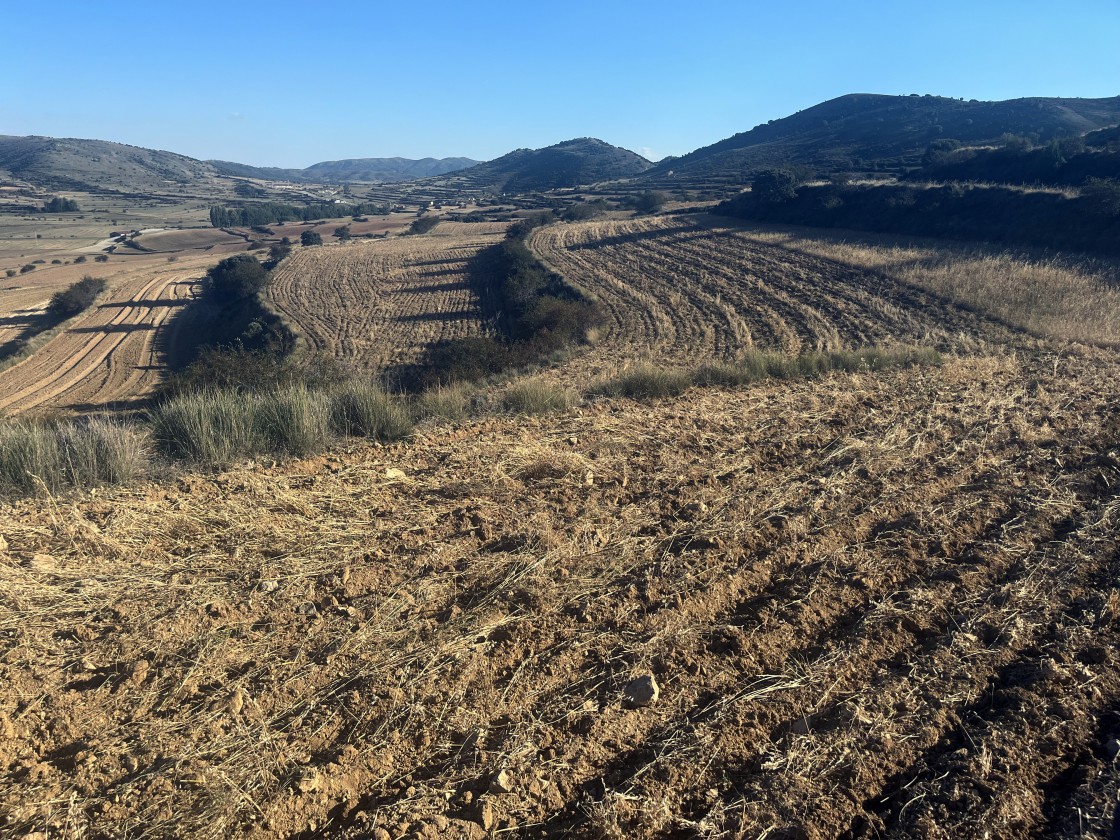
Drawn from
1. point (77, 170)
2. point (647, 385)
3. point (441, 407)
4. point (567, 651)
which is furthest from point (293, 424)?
point (77, 170)

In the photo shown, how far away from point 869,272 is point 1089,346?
14.7 m

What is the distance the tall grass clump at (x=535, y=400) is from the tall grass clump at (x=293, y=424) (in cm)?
270

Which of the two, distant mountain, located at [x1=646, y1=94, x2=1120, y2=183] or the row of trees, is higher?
distant mountain, located at [x1=646, y1=94, x2=1120, y2=183]

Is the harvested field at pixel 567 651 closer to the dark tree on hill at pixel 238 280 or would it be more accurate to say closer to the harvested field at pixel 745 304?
the harvested field at pixel 745 304

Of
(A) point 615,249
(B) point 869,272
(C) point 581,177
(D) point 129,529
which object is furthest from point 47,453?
(C) point 581,177

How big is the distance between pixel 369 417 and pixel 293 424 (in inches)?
35.8

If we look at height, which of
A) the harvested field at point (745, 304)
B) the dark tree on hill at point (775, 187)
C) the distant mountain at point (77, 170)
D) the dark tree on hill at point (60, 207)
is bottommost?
the harvested field at point (745, 304)

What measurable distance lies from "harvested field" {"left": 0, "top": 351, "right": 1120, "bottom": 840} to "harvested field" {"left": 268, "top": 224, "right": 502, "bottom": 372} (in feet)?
58.8

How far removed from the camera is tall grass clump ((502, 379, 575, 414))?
876 cm

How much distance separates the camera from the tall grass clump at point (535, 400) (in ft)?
28.7

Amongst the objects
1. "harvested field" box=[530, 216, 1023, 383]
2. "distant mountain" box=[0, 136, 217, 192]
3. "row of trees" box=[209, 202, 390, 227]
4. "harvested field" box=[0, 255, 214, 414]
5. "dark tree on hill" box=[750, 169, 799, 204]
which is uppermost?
"distant mountain" box=[0, 136, 217, 192]

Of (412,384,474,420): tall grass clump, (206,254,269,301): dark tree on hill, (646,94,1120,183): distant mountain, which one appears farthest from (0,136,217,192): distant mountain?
(412,384,474,420): tall grass clump

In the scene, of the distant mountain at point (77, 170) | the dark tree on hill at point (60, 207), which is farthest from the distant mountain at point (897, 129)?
Result: the distant mountain at point (77, 170)

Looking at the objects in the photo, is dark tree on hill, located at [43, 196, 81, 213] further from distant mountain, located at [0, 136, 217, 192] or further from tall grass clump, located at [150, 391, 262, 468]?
tall grass clump, located at [150, 391, 262, 468]
